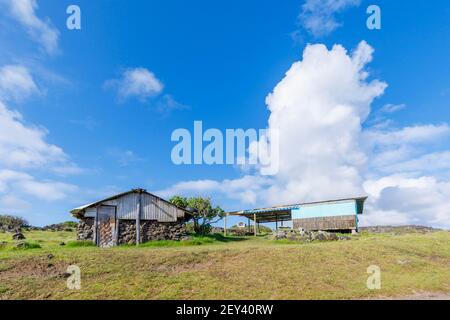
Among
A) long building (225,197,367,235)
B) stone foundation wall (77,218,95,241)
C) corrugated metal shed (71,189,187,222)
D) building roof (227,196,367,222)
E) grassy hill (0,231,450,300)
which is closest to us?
grassy hill (0,231,450,300)

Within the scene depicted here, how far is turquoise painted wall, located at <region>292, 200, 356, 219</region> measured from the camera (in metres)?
35.1

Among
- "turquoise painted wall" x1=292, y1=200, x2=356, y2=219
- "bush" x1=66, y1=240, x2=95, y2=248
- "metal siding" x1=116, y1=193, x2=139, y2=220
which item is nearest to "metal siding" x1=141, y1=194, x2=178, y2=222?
"metal siding" x1=116, y1=193, x2=139, y2=220

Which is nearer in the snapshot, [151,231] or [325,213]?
[151,231]

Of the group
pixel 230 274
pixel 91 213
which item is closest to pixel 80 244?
pixel 91 213

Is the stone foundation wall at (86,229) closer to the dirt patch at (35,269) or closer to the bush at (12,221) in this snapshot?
the dirt patch at (35,269)

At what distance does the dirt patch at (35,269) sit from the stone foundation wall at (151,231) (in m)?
11.5

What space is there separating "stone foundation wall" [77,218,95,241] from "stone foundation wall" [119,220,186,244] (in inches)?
93.5

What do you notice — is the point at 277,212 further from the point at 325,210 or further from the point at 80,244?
the point at 80,244

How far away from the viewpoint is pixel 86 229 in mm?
25703

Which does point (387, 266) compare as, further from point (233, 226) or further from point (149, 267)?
point (233, 226)

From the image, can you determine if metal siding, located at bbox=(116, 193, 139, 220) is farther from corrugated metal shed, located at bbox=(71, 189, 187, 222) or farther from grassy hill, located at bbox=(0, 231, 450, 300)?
grassy hill, located at bbox=(0, 231, 450, 300)

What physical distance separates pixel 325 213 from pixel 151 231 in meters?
21.2
